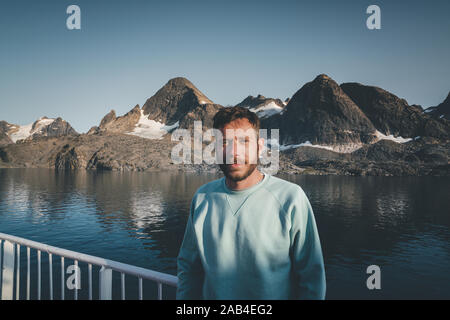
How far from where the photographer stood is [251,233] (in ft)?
8.67

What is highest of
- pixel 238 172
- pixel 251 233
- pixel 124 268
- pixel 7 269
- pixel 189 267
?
pixel 238 172

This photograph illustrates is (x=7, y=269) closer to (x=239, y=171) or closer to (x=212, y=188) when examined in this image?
(x=212, y=188)

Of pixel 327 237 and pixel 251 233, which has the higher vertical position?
pixel 251 233

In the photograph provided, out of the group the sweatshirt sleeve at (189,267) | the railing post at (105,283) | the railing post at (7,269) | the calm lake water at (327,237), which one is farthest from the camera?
the calm lake water at (327,237)

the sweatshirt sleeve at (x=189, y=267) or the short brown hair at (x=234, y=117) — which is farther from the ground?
the short brown hair at (x=234, y=117)

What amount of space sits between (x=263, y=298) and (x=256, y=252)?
1.51 feet

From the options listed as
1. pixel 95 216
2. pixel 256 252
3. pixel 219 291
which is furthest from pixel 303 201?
pixel 95 216

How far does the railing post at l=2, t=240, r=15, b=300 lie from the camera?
4.66m

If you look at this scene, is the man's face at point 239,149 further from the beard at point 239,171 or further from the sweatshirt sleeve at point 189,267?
the sweatshirt sleeve at point 189,267

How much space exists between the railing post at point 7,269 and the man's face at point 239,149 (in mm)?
4440

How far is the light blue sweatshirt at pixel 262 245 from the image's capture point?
258 cm

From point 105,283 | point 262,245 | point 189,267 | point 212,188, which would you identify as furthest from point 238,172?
point 105,283

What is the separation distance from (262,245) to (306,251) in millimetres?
425

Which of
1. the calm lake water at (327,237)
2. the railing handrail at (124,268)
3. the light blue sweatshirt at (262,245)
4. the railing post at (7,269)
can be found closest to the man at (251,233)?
the light blue sweatshirt at (262,245)
